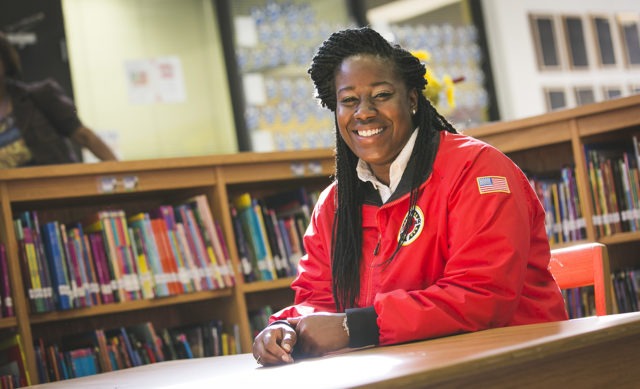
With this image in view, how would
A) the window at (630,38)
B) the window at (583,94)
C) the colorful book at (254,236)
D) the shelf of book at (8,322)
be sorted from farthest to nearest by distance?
the window at (630,38) < the window at (583,94) < the colorful book at (254,236) < the shelf of book at (8,322)

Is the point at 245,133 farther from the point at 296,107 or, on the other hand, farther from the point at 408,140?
the point at 408,140

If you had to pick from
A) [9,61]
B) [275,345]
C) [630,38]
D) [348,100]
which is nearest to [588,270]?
[348,100]

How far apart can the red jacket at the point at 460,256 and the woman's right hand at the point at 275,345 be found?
185 millimetres

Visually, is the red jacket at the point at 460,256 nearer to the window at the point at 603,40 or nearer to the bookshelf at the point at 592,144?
the bookshelf at the point at 592,144

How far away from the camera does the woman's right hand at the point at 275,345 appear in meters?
1.79

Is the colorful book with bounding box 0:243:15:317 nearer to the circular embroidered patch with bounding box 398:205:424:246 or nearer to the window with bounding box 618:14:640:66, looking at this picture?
the circular embroidered patch with bounding box 398:205:424:246

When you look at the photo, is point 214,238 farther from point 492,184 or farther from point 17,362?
point 492,184

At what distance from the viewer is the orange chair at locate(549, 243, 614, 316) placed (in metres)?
2.08

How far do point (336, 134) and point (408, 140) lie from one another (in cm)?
25

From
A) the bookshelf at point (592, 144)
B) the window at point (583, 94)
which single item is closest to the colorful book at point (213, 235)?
the bookshelf at point (592, 144)

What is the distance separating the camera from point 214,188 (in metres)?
3.57

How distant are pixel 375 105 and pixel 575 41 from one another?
5.87 meters

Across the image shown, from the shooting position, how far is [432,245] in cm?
201

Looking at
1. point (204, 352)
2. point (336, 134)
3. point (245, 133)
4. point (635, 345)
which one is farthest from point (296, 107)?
point (635, 345)
